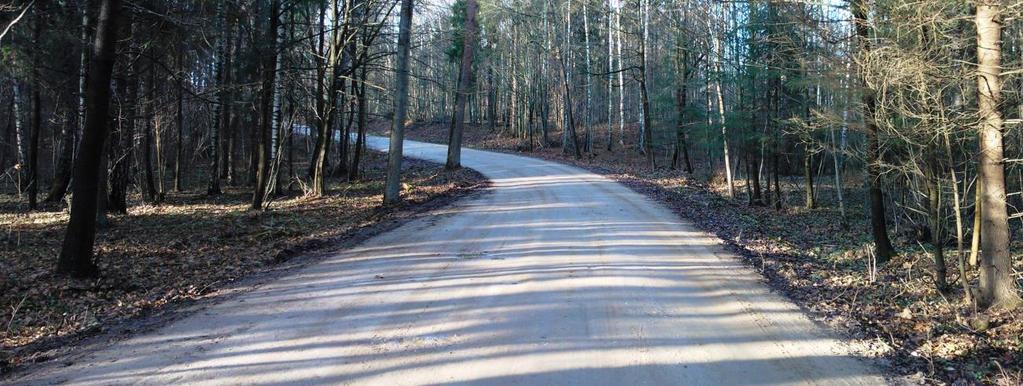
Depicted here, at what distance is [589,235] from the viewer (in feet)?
35.4

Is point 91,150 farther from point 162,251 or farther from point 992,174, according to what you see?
point 992,174

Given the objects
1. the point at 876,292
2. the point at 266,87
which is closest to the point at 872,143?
the point at 876,292

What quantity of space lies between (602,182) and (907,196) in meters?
9.94

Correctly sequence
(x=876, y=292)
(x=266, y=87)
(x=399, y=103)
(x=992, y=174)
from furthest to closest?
1. (x=399, y=103)
2. (x=266, y=87)
3. (x=876, y=292)
4. (x=992, y=174)

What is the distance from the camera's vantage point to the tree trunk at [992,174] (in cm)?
610

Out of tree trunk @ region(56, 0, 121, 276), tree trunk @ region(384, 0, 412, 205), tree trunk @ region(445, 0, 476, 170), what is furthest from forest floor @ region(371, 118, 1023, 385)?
→ tree trunk @ region(445, 0, 476, 170)

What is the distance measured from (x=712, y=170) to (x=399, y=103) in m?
15.6

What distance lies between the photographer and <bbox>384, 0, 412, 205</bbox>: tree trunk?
14836 mm

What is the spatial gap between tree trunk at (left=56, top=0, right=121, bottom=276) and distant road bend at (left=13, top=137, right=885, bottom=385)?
2.65 m

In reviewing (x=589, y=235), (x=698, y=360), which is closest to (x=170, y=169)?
(x=589, y=235)

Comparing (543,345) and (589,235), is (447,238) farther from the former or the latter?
(543,345)

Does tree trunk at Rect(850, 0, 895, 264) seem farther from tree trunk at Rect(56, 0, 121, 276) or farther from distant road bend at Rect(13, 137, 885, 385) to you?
tree trunk at Rect(56, 0, 121, 276)

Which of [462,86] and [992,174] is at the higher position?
[462,86]

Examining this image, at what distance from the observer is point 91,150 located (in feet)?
25.6
